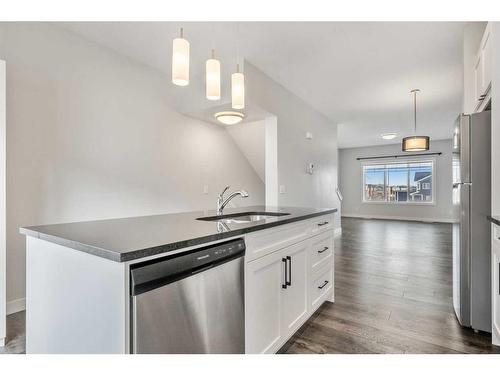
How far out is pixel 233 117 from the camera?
332 cm

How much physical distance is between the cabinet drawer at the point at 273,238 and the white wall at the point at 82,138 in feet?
7.04

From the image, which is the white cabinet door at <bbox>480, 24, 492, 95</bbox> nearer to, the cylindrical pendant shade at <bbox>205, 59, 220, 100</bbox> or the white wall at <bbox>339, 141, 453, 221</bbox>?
the cylindrical pendant shade at <bbox>205, 59, 220, 100</bbox>

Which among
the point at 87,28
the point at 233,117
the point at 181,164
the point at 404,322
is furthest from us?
the point at 181,164

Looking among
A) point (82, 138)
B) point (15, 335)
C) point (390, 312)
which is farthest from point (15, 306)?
point (390, 312)

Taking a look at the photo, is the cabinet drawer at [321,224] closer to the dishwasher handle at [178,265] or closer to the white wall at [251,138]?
the dishwasher handle at [178,265]

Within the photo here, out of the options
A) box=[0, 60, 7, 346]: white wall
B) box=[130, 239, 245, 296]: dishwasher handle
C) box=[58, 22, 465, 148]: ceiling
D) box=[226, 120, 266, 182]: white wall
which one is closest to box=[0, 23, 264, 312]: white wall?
box=[58, 22, 465, 148]: ceiling

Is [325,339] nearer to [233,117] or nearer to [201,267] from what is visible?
[201,267]

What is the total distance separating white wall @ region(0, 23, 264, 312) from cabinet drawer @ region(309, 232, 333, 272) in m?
2.16

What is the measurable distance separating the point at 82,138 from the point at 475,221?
351 cm

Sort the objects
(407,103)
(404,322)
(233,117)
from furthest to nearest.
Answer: (407,103), (233,117), (404,322)

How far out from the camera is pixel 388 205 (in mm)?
8820

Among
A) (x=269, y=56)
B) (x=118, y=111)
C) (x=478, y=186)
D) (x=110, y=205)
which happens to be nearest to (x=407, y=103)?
(x=269, y=56)

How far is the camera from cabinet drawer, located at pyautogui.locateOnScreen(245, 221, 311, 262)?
4.58ft
